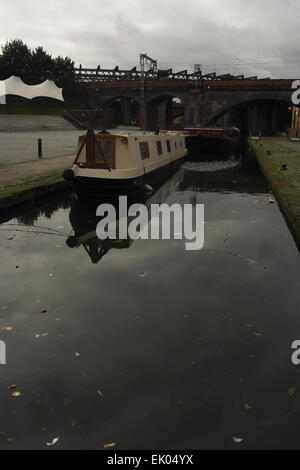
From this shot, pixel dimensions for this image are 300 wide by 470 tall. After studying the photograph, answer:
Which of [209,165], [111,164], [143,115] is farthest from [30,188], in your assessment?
[143,115]

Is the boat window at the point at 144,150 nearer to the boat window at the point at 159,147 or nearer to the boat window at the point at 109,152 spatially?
the boat window at the point at 109,152

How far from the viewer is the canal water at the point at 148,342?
3143 mm

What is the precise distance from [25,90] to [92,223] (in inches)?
2350

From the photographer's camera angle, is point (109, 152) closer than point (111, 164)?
No

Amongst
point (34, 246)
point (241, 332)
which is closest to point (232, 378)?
point (241, 332)

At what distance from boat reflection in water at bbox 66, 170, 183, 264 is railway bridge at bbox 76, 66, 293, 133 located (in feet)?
120

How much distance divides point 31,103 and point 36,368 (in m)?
66.8

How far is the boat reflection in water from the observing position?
7680mm

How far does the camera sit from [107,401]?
3.42 m

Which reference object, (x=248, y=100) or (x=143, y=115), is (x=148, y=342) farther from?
(x=143, y=115)

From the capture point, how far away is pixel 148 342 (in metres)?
4.34

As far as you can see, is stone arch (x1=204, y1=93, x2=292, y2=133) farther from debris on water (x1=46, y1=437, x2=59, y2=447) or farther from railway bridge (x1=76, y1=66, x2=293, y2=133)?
debris on water (x1=46, y1=437, x2=59, y2=447)
